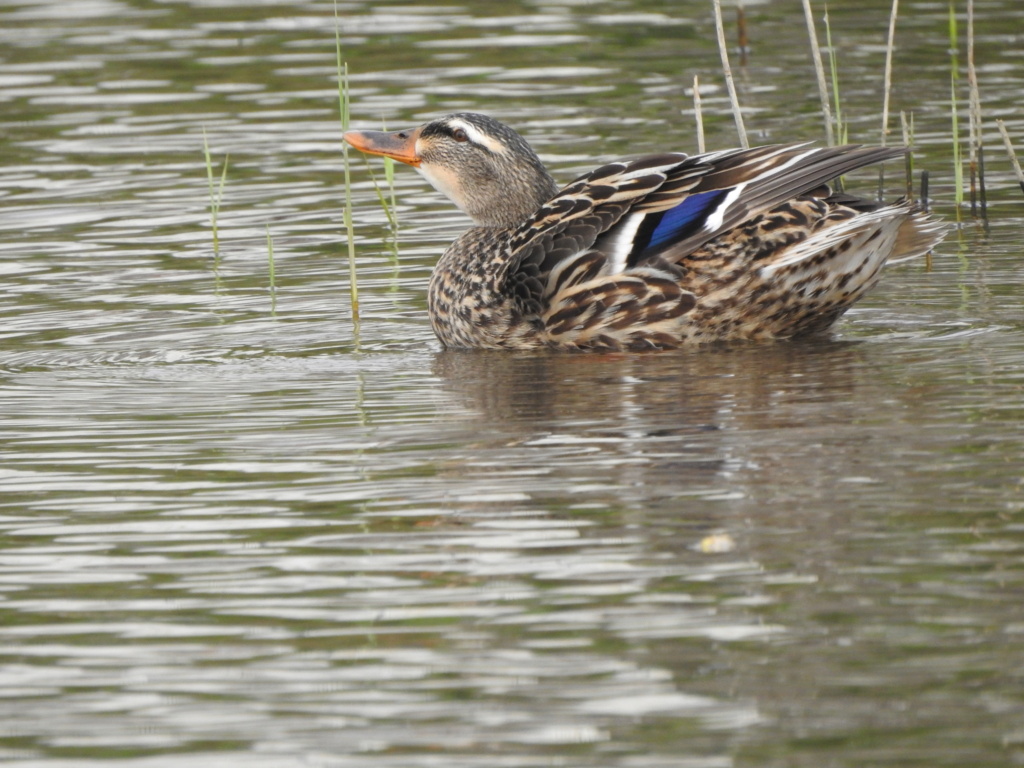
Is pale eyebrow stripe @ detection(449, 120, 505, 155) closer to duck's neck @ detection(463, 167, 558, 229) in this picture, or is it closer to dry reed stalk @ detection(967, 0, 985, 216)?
duck's neck @ detection(463, 167, 558, 229)

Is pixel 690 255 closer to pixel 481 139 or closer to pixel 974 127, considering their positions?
pixel 481 139

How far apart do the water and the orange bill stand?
3.00 ft

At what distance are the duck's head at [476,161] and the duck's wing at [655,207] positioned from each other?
864mm

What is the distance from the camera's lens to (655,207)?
9.10 metres

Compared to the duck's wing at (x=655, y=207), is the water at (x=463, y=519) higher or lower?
lower

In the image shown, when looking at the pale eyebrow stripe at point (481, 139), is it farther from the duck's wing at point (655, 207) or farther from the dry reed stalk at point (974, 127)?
the dry reed stalk at point (974, 127)

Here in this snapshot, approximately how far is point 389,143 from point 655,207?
81.1 inches

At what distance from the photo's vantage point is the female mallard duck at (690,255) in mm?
8922

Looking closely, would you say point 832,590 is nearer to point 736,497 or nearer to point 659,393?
point 736,497

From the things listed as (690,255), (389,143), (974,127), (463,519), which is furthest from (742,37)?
(463,519)

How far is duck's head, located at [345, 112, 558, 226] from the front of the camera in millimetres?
10367

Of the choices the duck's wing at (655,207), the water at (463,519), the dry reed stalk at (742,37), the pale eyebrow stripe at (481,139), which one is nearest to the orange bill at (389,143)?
the pale eyebrow stripe at (481,139)

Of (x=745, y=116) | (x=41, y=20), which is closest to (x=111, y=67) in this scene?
(x=41, y=20)

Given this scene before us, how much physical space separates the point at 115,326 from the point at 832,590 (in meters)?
6.21
